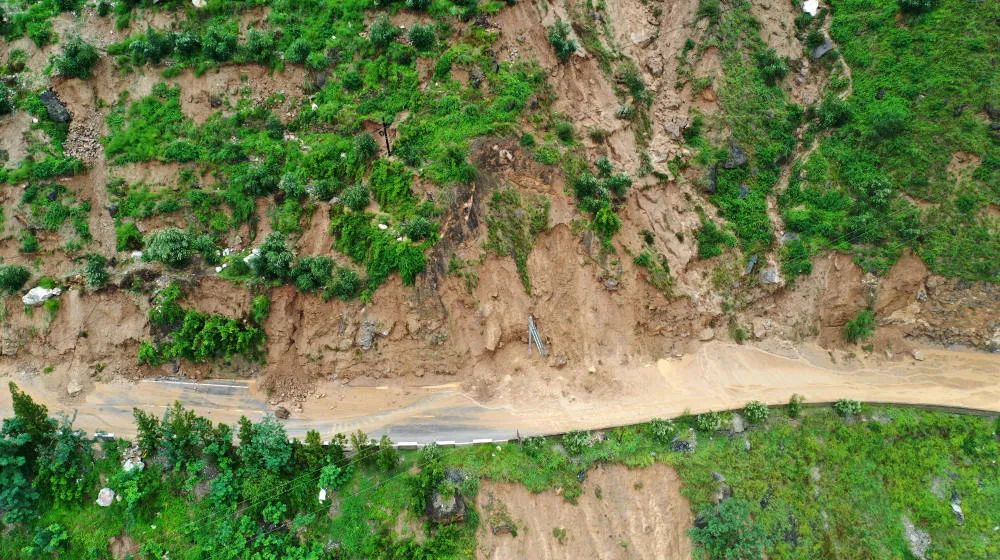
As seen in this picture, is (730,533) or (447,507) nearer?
(447,507)

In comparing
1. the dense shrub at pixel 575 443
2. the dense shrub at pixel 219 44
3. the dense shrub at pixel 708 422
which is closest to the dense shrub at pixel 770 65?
the dense shrub at pixel 708 422

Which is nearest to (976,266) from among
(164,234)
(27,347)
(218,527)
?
(218,527)

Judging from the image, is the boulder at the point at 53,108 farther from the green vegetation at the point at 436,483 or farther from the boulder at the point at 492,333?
the boulder at the point at 492,333

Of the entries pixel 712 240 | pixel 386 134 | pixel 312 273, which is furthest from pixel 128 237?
pixel 712 240

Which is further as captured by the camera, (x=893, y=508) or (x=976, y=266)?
(x=976, y=266)

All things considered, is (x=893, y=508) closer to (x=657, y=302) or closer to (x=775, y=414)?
(x=775, y=414)

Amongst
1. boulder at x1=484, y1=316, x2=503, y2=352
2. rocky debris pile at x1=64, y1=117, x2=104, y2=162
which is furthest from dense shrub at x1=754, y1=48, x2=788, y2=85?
rocky debris pile at x1=64, y1=117, x2=104, y2=162

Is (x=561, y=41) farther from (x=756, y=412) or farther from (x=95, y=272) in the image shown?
(x=95, y=272)
